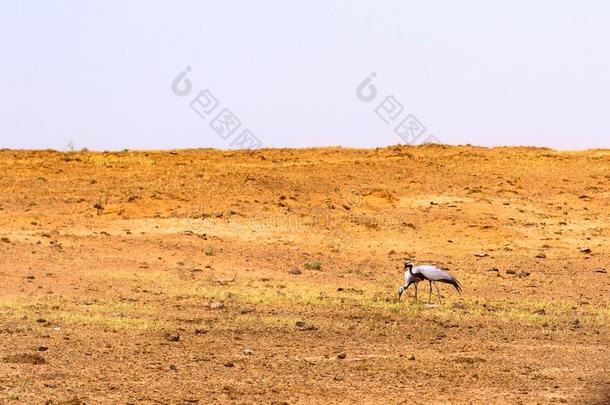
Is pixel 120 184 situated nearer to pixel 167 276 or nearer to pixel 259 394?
pixel 167 276

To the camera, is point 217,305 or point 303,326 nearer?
point 303,326

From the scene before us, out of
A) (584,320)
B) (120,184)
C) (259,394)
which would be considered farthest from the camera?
(120,184)

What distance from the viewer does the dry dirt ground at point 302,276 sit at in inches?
361

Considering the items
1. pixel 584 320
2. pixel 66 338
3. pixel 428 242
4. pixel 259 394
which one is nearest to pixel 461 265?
pixel 428 242

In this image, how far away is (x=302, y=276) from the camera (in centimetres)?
1703

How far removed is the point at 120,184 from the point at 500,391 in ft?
57.8

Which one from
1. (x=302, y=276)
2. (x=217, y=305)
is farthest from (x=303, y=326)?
(x=302, y=276)

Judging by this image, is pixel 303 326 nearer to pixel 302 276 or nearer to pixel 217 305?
pixel 217 305

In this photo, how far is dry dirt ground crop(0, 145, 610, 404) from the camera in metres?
9.17

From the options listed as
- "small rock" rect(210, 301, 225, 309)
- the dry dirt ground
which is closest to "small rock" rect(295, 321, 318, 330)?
the dry dirt ground

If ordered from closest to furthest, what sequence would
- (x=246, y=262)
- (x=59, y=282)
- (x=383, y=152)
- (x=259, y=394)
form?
(x=259, y=394) → (x=59, y=282) → (x=246, y=262) → (x=383, y=152)

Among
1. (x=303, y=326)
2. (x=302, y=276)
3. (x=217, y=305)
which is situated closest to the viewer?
(x=303, y=326)

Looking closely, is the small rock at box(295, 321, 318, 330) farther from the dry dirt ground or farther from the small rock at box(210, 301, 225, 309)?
the small rock at box(210, 301, 225, 309)

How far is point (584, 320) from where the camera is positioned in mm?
12992
